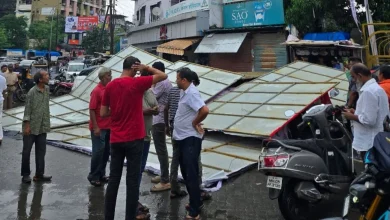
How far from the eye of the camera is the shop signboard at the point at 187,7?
18.7 metres

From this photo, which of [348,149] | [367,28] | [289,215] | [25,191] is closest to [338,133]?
[348,149]

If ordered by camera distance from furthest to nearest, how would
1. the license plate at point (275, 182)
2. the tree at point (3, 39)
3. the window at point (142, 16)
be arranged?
the tree at point (3, 39)
the window at point (142, 16)
the license plate at point (275, 182)

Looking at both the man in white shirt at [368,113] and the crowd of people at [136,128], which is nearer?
the crowd of people at [136,128]

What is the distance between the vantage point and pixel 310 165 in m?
4.16

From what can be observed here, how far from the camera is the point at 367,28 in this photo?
1209cm

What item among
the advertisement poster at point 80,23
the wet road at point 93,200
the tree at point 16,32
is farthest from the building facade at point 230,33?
the tree at point 16,32

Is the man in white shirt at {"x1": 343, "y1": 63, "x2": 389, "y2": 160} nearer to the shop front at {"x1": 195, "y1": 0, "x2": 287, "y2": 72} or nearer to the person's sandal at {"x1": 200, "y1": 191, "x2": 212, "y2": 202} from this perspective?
the person's sandal at {"x1": 200, "y1": 191, "x2": 212, "y2": 202}

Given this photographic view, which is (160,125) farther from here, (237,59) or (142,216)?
(237,59)

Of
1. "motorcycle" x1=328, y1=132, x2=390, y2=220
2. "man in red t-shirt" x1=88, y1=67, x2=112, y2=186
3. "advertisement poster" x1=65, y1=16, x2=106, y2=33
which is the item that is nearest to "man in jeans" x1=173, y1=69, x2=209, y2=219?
"man in red t-shirt" x1=88, y1=67, x2=112, y2=186

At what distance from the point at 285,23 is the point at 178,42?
20.9 feet

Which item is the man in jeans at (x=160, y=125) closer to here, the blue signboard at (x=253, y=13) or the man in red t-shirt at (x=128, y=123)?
the man in red t-shirt at (x=128, y=123)

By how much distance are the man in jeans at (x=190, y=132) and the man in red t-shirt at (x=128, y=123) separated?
20.4 inches

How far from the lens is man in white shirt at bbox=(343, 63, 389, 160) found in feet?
13.5

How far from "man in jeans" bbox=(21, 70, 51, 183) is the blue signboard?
11962 mm
